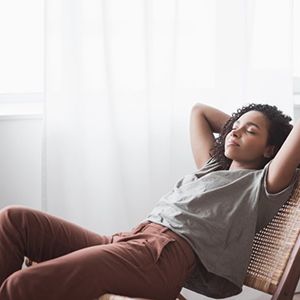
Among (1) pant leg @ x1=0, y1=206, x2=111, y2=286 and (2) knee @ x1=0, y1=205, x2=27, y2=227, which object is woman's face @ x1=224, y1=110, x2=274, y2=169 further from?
(2) knee @ x1=0, y1=205, x2=27, y2=227

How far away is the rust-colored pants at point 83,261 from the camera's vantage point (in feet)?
4.30

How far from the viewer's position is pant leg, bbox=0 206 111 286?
1.46m

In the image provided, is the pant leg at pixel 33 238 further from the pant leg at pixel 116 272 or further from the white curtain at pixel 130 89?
the white curtain at pixel 130 89

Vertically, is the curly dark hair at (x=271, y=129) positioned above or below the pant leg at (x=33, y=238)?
above

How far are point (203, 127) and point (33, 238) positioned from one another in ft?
2.14

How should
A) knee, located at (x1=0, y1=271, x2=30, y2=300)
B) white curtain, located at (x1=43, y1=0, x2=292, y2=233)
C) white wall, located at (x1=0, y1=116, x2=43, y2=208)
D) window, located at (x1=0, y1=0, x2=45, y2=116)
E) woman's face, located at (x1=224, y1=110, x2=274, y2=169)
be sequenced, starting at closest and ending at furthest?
knee, located at (x1=0, y1=271, x2=30, y2=300), woman's face, located at (x1=224, y1=110, x2=274, y2=169), white curtain, located at (x1=43, y1=0, x2=292, y2=233), white wall, located at (x1=0, y1=116, x2=43, y2=208), window, located at (x1=0, y1=0, x2=45, y2=116)

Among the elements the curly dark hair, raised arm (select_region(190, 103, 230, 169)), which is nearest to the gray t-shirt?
the curly dark hair

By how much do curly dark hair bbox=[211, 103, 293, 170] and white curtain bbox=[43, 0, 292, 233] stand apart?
0.33m

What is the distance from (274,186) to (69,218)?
0.78 m

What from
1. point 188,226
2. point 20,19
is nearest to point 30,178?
A: point 20,19

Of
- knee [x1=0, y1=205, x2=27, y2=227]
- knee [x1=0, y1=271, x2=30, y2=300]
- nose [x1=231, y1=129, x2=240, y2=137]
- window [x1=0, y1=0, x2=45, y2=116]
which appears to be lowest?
knee [x1=0, y1=271, x2=30, y2=300]

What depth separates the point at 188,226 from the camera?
1.57 metres

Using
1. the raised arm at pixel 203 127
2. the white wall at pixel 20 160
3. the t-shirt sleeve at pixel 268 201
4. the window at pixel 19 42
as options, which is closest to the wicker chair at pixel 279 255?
the t-shirt sleeve at pixel 268 201

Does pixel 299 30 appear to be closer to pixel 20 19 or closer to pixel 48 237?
pixel 20 19
